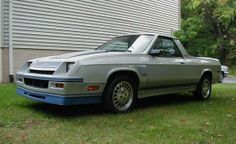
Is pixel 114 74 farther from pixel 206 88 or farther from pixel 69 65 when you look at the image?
pixel 206 88

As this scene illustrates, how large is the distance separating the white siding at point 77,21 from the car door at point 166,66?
5856mm

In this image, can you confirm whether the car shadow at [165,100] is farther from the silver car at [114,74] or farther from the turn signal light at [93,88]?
the turn signal light at [93,88]

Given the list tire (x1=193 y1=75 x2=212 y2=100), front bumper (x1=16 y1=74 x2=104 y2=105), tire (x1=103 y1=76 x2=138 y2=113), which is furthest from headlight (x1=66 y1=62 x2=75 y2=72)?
tire (x1=193 y1=75 x2=212 y2=100)

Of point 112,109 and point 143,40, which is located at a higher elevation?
point 143,40

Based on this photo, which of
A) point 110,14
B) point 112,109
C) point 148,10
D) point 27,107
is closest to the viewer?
point 112,109

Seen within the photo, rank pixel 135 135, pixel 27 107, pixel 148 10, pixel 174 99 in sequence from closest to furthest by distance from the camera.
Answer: pixel 135 135 < pixel 27 107 < pixel 174 99 < pixel 148 10

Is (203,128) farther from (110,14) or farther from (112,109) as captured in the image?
(110,14)

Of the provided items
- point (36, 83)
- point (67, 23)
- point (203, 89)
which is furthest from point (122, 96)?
point (67, 23)

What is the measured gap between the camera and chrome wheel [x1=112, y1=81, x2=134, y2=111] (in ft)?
21.2

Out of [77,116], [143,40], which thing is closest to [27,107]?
[77,116]

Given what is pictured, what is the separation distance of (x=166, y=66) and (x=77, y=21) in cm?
719

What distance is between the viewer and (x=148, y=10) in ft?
57.5

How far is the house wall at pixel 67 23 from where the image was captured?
11961mm

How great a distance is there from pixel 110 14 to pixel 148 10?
114 inches
